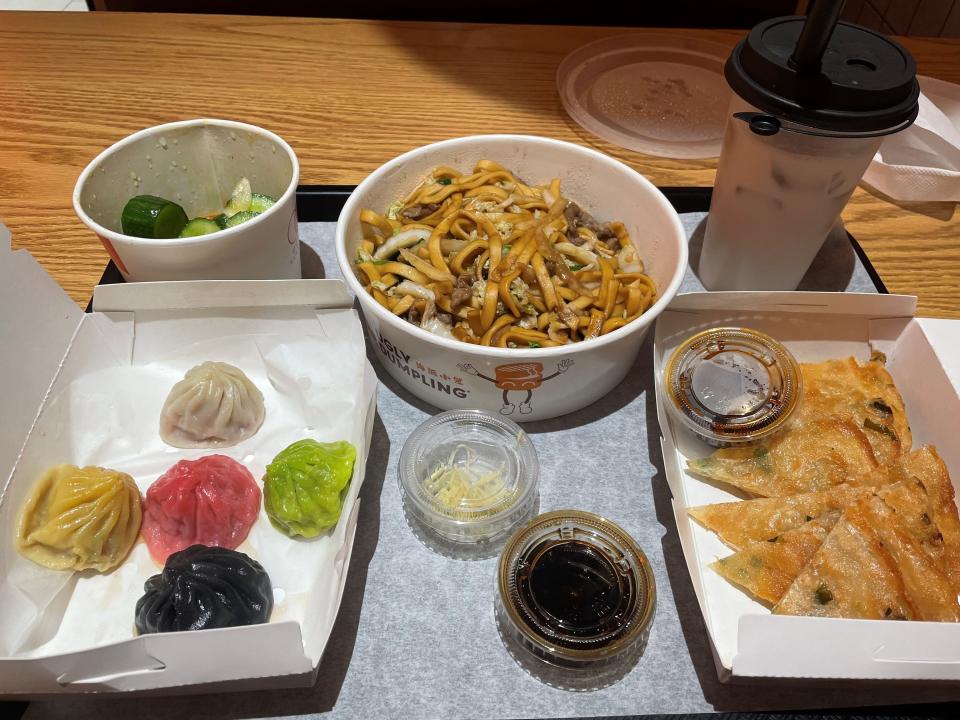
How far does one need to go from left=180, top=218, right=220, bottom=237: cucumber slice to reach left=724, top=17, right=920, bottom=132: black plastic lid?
3.65 ft

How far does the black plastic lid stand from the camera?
1.25 meters

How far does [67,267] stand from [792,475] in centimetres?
175

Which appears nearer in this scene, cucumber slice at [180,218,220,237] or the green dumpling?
the green dumpling

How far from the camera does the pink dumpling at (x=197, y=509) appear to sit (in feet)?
4.01

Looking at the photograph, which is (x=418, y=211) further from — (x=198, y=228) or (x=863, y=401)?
(x=863, y=401)

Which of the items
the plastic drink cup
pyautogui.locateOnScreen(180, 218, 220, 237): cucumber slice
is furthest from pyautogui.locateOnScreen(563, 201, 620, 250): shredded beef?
pyautogui.locateOnScreen(180, 218, 220, 237): cucumber slice

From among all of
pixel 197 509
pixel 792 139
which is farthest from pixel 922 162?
pixel 197 509

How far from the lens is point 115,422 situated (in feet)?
4.51

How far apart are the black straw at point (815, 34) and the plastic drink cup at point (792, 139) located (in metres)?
0.01

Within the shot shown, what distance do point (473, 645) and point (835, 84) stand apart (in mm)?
1177

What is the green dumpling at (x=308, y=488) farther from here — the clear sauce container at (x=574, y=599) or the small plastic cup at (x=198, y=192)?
the small plastic cup at (x=198, y=192)

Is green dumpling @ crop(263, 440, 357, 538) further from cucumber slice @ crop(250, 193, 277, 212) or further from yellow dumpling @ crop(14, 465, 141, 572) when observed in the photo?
cucumber slice @ crop(250, 193, 277, 212)

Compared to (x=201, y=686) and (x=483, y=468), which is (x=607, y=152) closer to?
(x=483, y=468)

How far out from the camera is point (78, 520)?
1.16 metres
